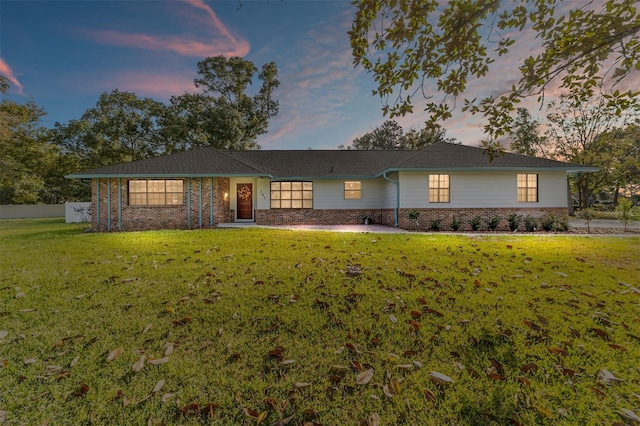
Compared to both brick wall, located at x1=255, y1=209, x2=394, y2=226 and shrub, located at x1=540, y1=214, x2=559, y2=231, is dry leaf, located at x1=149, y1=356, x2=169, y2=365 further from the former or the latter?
shrub, located at x1=540, y1=214, x2=559, y2=231

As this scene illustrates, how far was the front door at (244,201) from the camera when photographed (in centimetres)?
1644

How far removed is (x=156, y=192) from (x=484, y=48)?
50.3 feet

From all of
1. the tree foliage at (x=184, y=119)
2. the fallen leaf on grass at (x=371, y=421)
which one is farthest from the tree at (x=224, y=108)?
Result: the fallen leaf on grass at (x=371, y=421)

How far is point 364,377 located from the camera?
7.71 feet

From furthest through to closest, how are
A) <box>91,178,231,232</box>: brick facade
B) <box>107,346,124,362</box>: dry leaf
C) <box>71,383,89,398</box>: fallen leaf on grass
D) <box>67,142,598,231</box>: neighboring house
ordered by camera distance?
A: 1. <box>91,178,231,232</box>: brick facade
2. <box>67,142,598,231</box>: neighboring house
3. <box>107,346,124,362</box>: dry leaf
4. <box>71,383,89,398</box>: fallen leaf on grass

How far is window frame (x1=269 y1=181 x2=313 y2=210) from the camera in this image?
1622cm

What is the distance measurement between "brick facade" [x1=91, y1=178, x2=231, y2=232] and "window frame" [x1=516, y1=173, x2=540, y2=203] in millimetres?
15641

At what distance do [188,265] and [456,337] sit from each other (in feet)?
16.8

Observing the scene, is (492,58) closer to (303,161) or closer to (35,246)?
(35,246)

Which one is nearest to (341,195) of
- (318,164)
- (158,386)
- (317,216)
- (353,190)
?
(353,190)

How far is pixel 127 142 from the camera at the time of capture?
92.6ft

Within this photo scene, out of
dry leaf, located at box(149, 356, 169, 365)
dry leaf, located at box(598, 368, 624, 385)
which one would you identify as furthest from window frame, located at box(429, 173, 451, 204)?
dry leaf, located at box(149, 356, 169, 365)

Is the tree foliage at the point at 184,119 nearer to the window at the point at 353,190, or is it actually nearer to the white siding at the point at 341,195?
the white siding at the point at 341,195

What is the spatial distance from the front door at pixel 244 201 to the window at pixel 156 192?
311 centimetres
